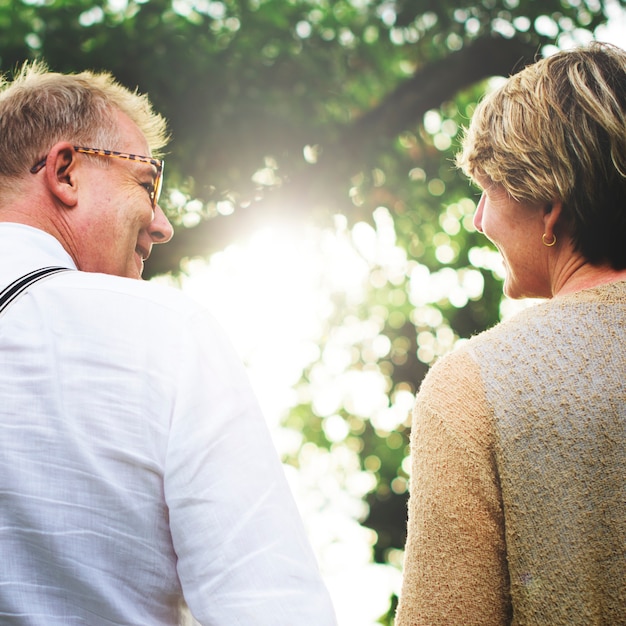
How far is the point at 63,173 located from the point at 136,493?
883 mm

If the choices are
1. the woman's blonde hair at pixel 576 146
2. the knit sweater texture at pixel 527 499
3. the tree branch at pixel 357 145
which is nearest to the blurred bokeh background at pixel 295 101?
the tree branch at pixel 357 145

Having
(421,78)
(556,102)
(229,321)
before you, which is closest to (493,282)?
(229,321)

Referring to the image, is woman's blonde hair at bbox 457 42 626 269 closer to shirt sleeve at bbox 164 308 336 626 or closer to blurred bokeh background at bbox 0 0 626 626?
shirt sleeve at bbox 164 308 336 626

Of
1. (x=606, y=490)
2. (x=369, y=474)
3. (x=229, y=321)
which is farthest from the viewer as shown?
(x=369, y=474)

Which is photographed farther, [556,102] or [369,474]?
[369,474]

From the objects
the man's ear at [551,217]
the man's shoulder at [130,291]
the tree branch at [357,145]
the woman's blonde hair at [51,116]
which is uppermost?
the tree branch at [357,145]

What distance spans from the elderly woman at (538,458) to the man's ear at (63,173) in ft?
3.07

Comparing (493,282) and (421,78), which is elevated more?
(421,78)

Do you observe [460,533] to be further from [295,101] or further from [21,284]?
[295,101]

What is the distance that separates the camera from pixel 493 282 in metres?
10.7

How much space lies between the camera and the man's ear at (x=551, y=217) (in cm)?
170

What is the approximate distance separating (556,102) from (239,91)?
4.23 metres

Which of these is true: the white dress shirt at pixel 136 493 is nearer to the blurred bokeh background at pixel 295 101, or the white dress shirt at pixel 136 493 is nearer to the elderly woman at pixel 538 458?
the elderly woman at pixel 538 458

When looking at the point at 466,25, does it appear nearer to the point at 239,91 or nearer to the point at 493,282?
the point at 239,91
